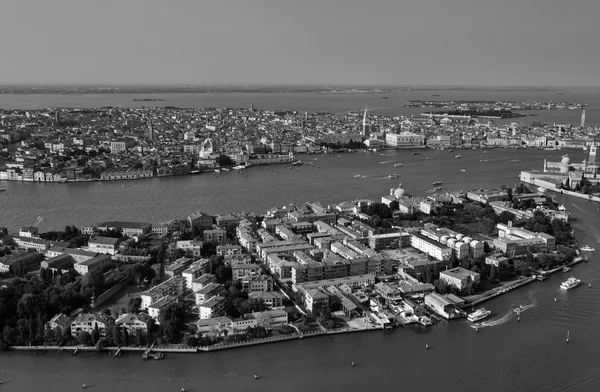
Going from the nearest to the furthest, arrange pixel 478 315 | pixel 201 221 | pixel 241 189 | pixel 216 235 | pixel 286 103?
pixel 478 315 → pixel 216 235 → pixel 201 221 → pixel 241 189 → pixel 286 103

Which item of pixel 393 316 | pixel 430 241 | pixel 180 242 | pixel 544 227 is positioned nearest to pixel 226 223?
pixel 180 242

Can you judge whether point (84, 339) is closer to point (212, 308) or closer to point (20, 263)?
point (212, 308)

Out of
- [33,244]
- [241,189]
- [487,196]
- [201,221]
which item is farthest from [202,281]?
[487,196]

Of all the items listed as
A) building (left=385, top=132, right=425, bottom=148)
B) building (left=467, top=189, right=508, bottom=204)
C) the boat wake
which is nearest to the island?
the boat wake

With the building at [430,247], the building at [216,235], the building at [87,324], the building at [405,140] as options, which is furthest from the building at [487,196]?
the building at [405,140]

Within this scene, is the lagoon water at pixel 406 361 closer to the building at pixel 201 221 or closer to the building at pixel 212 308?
the building at pixel 212 308

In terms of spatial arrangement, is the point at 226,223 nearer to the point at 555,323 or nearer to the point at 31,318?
the point at 31,318

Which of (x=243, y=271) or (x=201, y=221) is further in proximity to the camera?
(x=201, y=221)

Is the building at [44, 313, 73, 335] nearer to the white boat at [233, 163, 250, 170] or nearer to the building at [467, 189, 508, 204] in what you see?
the building at [467, 189, 508, 204]
